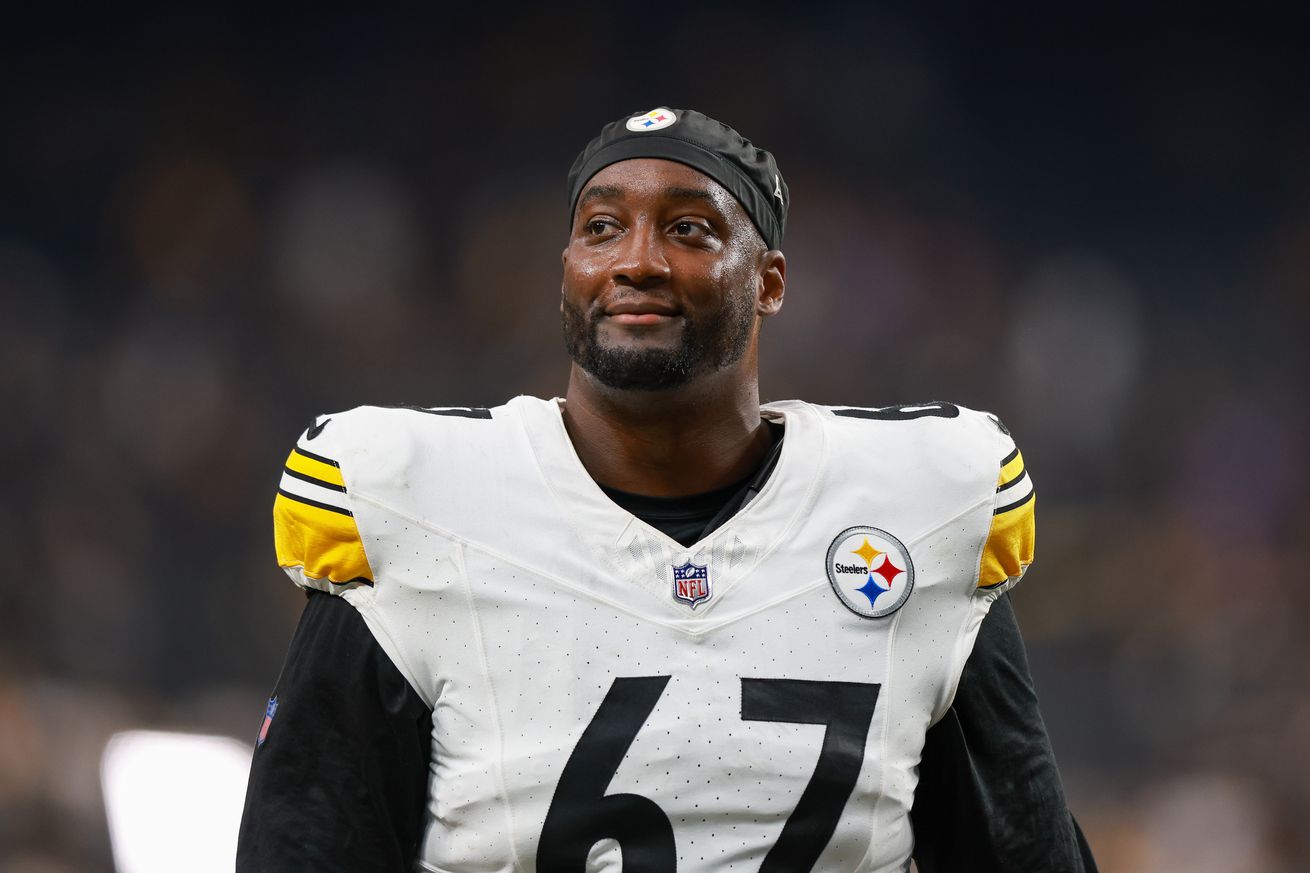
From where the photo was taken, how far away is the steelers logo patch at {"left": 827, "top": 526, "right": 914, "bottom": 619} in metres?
1.30

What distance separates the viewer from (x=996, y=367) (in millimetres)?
3293

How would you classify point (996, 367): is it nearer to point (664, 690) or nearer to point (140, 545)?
point (140, 545)

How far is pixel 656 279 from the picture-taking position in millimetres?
1336

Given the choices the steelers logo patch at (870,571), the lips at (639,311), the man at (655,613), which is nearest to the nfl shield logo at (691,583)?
the man at (655,613)

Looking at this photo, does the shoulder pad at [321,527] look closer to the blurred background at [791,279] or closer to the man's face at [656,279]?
the man's face at [656,279]

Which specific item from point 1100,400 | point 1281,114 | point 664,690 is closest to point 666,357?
point 664,690

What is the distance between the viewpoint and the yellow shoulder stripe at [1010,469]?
138cm

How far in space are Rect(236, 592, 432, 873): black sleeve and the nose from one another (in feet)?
1.21

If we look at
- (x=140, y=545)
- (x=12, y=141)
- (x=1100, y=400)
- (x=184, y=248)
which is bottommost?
(x=140, y=545)

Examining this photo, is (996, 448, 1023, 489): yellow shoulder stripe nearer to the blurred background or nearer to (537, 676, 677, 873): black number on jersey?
(537, 676, 677, 873): black number on jersey

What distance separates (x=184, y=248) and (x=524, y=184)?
0.73 meters

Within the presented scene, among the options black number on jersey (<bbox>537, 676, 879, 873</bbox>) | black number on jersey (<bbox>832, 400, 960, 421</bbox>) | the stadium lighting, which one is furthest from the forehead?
Result: the stadium lighting

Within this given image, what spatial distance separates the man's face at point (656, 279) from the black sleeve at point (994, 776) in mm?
358

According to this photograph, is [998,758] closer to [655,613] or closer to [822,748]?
[822,748]
